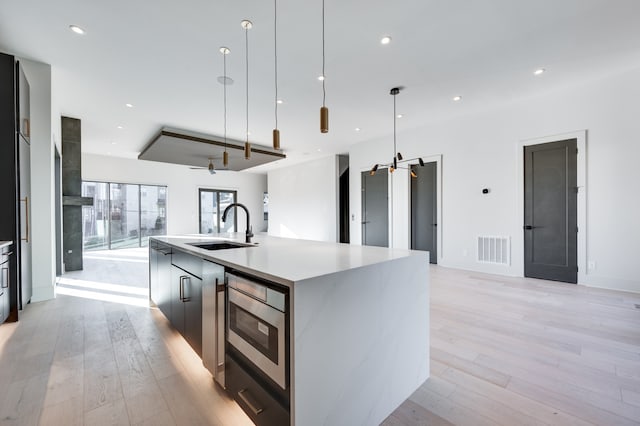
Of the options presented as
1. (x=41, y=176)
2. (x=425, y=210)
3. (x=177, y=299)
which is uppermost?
(x=41, y=176)

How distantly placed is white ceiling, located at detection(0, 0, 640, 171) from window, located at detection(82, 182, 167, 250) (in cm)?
424

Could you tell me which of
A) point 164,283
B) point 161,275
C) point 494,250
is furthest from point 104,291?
point 494,250

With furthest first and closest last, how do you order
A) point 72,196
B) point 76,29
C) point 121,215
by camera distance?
point 121,215 → point 72,196 → point 76,29

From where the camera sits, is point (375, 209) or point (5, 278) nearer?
point (5, 278)

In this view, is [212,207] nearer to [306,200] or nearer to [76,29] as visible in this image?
[306,200]

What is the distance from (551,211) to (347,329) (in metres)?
4.89

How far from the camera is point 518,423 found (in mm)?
1511

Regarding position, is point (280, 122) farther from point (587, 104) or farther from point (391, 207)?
point (587, 104)

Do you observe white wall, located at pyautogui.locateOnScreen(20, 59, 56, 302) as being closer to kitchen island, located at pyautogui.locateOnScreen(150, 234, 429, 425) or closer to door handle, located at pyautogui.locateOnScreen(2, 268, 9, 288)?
door handle, located at pyautogui.locateOnScreen(2, 268, 9, 288)

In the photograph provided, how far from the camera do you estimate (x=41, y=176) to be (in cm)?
351

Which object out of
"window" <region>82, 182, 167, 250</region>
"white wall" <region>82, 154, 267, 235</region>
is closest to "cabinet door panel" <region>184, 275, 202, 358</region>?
"window" <region>82, 182, 167, 250</region>

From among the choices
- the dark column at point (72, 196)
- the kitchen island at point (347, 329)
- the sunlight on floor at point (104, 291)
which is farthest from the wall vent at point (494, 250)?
the dark column at point (72, 196)

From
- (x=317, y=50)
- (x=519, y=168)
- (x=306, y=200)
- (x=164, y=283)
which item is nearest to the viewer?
(x=164, y=283)

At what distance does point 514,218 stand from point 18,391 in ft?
20.5
